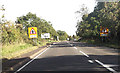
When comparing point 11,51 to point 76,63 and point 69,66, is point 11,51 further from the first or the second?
point 69,66

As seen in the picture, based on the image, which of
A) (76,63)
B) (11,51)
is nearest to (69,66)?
(76,63)

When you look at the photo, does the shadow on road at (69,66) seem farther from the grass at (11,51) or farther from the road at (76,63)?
the grass at (11,51)

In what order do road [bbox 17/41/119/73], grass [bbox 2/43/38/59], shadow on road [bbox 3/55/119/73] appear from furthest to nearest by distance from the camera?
grass [bbox 2/43/38/59]
road [bbox 17/41/119/73]
shadow on road [bbox 3/55/119/73]

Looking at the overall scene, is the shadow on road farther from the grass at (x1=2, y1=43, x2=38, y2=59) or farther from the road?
the grass at (x1=2, y1=43, x2=38, y2=59)

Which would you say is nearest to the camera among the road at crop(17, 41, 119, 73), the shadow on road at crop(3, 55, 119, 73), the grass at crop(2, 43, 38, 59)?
the shadow on road at crop(3, 55, 119, 73)

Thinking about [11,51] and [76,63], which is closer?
[76,63]

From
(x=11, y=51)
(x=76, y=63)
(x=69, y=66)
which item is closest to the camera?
(x=69, y=66)

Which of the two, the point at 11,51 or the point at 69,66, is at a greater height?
the point at 11,51

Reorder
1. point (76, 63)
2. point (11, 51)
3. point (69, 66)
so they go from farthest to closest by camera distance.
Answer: point (11, 51) → point (76, 63) → point (69, 66)

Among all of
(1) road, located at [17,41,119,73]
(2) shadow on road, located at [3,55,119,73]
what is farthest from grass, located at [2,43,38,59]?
(2) shadow on road, located at [3,55,119,73]

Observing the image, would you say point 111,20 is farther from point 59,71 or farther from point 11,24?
point 59,71

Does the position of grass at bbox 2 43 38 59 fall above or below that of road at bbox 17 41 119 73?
above

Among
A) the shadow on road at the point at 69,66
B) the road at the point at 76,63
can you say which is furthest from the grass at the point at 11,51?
the shadow on road at the point at 69,66

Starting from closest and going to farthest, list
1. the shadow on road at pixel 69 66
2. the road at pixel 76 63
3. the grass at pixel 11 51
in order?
the shadow on road at pixel 69 66
the road at pixel 76 63
the grass at pixel 11 51
